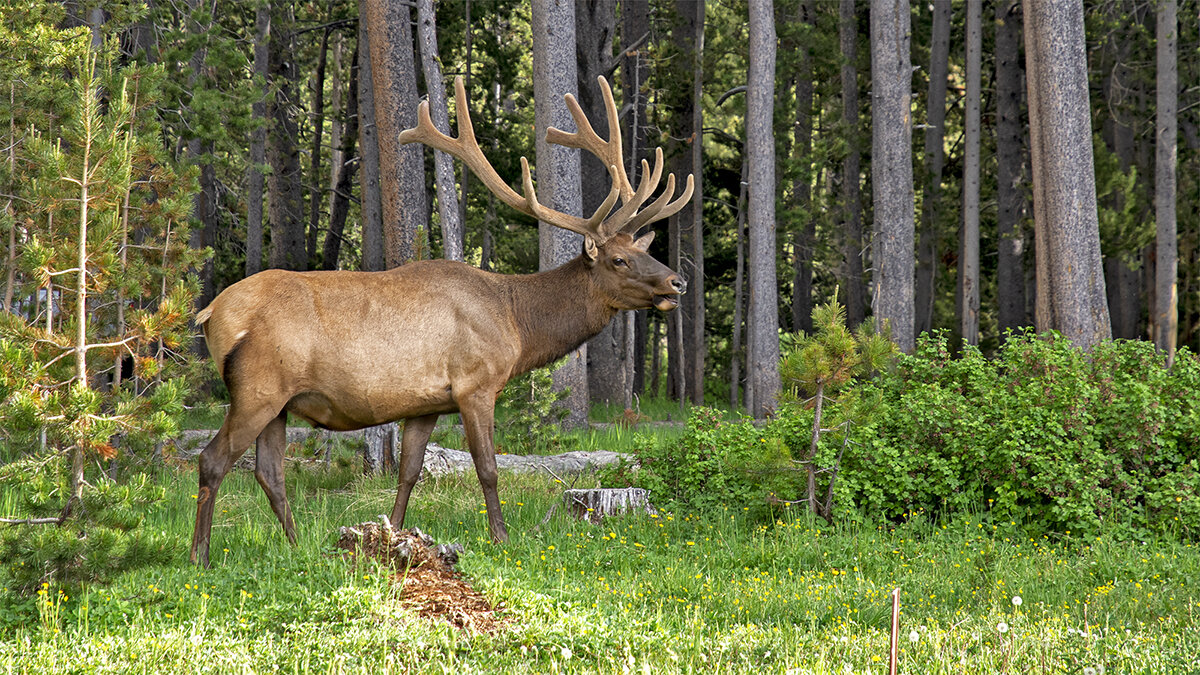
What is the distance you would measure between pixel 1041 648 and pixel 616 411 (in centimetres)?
1123

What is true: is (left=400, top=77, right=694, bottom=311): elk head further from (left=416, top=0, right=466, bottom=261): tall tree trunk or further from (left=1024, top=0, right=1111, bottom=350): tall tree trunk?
(left=1024, top=0, right=1111, bottom=350): tall tree trunk

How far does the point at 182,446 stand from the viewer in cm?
1052

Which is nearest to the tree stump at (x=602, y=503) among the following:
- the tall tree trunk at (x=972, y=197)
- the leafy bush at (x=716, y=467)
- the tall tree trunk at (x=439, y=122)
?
the leafy bush at (x=716, y=467)

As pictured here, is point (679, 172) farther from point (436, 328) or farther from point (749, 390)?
point (436, 328)

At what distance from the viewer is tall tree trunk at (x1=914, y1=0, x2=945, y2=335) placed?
727 inches

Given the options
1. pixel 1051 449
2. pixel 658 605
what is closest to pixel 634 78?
pixel 1051 449

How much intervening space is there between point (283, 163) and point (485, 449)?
1400 centimetres

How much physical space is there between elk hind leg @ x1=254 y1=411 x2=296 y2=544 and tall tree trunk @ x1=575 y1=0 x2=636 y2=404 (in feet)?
32.7

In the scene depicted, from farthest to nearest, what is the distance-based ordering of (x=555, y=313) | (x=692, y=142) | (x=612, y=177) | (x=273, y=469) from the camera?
(x=692, y=142) → (x=612, y=177) → (x=555, y=313) → (x=273, y=469)

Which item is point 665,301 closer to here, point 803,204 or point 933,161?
point 933,161

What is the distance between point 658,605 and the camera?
562cm

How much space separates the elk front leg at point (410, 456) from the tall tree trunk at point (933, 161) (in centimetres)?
1336

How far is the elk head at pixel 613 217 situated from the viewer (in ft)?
23.7

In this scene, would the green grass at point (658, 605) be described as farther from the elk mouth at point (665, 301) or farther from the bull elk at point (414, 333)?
the elk mouth at point (665, 301)
